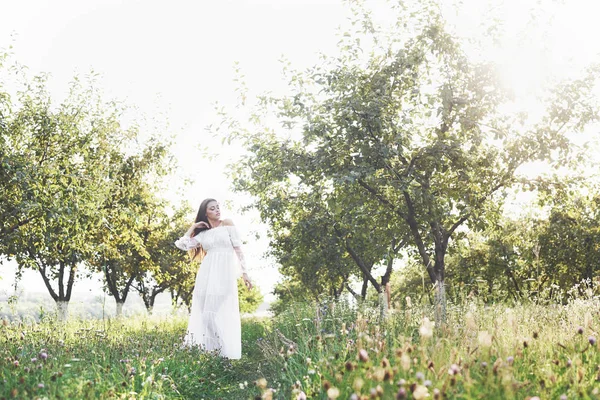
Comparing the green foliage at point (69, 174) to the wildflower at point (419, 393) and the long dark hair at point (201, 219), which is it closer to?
the long dark hair at point (201, 219)

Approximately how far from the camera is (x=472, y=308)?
7.59 m

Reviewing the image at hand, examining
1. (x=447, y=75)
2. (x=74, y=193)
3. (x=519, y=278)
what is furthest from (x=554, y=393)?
(x=519, y=278)

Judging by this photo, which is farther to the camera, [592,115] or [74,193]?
[74,193]

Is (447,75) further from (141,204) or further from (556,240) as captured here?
(556,240)

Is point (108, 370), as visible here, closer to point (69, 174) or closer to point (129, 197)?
point (69, 174)

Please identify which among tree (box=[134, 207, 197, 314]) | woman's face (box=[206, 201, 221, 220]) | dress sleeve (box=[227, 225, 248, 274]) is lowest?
dress sleeve (box=[227, 225, 248, 274])

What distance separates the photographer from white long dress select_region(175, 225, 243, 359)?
392 inches

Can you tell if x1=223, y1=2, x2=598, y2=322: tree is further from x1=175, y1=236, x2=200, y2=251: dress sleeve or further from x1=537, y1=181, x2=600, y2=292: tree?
x1=537, y1=181, x2=600, y2=292: tree

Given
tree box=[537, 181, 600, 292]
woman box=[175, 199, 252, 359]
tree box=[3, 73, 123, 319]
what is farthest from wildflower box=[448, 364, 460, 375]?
tree box=[537, 181, 600, 292]

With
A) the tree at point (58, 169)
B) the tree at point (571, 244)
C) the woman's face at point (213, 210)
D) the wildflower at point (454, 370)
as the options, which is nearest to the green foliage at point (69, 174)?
the tree at point (58, 169)

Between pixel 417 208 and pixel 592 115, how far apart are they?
4.18m

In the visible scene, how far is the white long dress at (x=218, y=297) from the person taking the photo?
9.95 metres

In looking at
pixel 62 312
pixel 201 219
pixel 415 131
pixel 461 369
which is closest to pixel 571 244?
pixel 415 131

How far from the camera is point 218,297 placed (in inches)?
396
